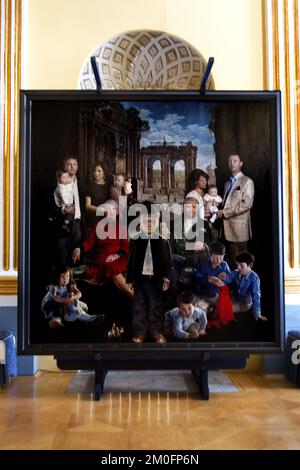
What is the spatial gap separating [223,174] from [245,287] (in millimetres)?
1171

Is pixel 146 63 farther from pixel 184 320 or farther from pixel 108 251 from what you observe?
pixel 184 320

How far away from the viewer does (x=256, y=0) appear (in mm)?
6344

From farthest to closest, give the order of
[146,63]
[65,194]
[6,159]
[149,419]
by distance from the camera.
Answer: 1. [146,63]
2. [6,159]
3. [65,194]
4. [149,419]

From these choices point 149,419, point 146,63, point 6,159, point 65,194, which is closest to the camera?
point 149,419

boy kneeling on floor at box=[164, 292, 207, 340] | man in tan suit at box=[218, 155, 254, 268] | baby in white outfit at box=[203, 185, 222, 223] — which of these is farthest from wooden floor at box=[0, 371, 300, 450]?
baby in white outfit at box=[203, 185, 222, 223]

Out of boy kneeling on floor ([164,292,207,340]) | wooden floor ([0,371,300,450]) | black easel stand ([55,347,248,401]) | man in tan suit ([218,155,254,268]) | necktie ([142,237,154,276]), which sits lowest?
wooden floor ([0,371,300,450])

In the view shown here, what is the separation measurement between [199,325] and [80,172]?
1961 millimetres

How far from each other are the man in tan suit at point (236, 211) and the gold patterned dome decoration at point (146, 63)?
2.02 m

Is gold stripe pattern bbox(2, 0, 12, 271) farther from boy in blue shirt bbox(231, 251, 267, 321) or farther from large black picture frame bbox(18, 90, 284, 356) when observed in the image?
boy in blue shirt bbox(231, 251, 267, 321)

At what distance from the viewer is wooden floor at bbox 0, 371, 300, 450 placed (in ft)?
12.2

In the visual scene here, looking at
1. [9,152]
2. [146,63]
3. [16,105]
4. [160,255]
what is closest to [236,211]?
[160,255]

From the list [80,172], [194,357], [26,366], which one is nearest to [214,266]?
[194,357]

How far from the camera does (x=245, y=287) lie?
4902 mm

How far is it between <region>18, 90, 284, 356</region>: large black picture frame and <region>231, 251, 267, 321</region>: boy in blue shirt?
14cm
